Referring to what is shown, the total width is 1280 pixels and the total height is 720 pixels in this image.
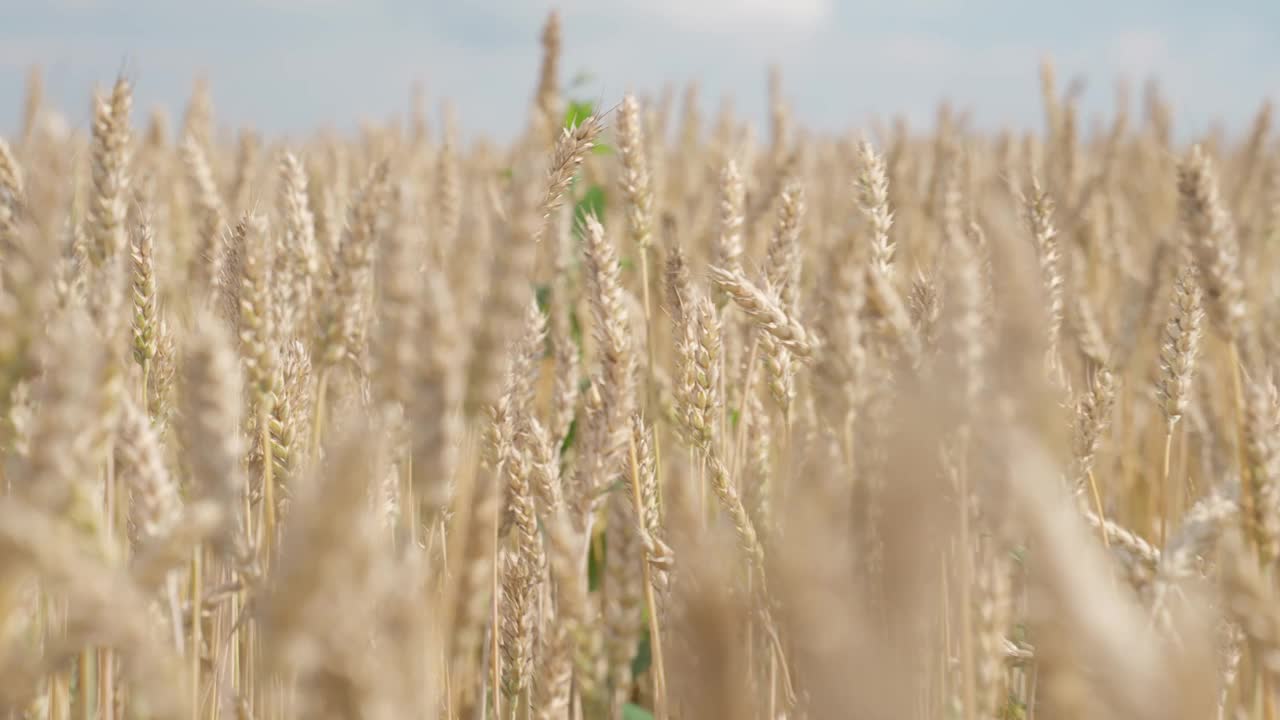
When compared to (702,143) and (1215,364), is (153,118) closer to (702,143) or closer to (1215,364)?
(702,143)

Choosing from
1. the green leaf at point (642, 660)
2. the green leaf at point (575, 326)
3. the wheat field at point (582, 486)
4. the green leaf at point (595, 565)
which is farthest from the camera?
the green leaf at point (575, 326)

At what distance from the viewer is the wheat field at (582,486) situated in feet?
1.75

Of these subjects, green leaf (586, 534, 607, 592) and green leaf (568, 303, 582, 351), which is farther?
green leaf (568, 303, 582, 351)

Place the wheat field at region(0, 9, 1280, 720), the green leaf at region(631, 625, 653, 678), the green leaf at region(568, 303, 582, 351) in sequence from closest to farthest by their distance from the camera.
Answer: the wheat field at region(0, 9, 1280, 720) → the green leaf at region(631, 625, 653, 678) → the green leaf at region(568, 303, 582, 351)

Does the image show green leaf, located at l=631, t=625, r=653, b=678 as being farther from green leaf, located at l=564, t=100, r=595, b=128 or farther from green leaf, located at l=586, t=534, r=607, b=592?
green leaf, located at l=564, t=100, r=595, b=128

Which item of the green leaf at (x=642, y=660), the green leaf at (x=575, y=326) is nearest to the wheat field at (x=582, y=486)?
the green leaf at (x=642, y=660)

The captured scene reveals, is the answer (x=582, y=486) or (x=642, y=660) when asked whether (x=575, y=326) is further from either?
(x=582, y=486)

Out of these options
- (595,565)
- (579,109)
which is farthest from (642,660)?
(579,109)

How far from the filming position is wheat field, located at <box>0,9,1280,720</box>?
533mm

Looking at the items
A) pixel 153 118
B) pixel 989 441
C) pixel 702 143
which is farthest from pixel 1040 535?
pixel 702 143

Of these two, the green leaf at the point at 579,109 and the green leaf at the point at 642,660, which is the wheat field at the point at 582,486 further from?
the green leaf at the point at 579,109

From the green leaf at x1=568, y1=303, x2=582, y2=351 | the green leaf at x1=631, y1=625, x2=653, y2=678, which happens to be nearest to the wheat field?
the green leaf at x1=631, y1=625, x2=653, y2=678

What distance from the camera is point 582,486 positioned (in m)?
1.04

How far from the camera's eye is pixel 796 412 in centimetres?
221
